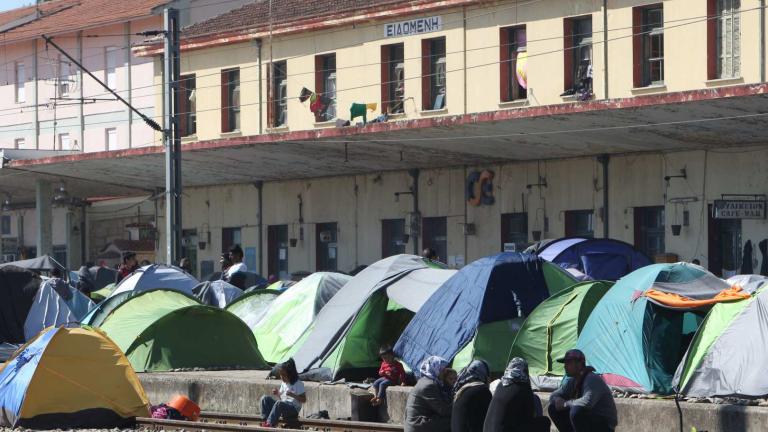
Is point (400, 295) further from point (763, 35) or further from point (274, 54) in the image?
point (274, 54)

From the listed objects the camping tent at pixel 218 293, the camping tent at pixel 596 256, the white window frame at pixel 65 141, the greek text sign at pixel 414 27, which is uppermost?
the greek text sign at pixel 414 27

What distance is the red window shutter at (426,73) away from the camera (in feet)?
121

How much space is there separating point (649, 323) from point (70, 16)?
45.6 m

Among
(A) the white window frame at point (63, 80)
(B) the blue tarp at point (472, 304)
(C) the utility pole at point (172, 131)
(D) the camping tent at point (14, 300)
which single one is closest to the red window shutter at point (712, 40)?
(C) the utility pole at point (172, 131)

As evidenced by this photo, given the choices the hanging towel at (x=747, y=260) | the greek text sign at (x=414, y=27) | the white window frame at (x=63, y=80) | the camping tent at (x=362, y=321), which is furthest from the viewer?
the white window frame at (x=63, y=80)

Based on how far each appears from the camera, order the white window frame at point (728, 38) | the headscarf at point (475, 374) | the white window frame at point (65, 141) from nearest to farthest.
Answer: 1. the headscarf at point (475, 374)
2. the white window frame at point (728, 38)
3. the white window frame at point (65, 141)

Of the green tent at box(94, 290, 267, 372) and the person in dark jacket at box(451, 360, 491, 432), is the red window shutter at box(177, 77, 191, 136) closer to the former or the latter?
the green tent at box(94, 290, 267, 372)

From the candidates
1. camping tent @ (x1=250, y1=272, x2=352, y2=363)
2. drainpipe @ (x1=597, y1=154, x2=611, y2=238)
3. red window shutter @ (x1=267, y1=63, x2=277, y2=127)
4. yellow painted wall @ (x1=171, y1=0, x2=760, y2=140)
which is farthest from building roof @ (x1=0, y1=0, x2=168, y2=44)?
camping tent @ (x1=250, y1=272, x2=352, y2=363)

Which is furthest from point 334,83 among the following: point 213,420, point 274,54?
point 213,420

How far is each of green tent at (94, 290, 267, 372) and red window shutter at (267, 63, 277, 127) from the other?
59.1 feet

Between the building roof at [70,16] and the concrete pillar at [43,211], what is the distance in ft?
32.5

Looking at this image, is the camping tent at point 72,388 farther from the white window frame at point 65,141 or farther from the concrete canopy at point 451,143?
the white window frame at point 65,141

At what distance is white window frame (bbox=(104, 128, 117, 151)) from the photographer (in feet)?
184

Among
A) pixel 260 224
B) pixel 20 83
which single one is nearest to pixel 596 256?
pixel 260 224
